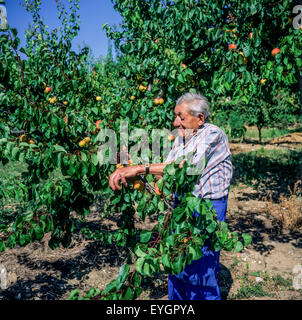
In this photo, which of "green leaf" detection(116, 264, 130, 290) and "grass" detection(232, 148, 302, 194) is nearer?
"green leaf" detection(116, 264, 130, 290)

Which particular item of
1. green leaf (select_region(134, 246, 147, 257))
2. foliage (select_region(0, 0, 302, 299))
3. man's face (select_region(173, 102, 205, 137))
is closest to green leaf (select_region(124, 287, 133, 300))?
foliage (select_region(0, 0, 302, 299))

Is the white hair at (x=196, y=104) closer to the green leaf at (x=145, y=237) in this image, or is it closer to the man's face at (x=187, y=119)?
the man's face at (x=187, y=119)

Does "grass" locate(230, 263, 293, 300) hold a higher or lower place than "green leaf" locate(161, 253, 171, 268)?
lower

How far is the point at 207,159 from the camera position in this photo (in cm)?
172

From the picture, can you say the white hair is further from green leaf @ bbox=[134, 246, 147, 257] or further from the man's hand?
green leaf @ bbox=[134, 246, 147, 257]

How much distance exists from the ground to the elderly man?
2.55 feet

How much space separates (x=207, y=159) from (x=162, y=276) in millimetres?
1798

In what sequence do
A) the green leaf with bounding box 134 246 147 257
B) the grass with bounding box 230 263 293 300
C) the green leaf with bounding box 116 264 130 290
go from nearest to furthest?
the green leaf with bounding box 116 264 130 290 → the green leaf with bounding box 134 246 147 257 → the grass with bounding box 230 263 293 300

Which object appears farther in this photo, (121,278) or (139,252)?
(139,252)

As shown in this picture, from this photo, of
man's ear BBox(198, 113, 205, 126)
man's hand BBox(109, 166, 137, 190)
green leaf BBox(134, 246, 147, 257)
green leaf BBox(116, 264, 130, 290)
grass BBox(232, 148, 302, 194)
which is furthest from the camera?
grass BBox(232, 148, 302, 194)

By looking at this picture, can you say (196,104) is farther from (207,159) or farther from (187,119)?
(207,159)

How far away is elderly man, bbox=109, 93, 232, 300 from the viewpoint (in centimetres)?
177

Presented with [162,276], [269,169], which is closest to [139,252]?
[162,276]

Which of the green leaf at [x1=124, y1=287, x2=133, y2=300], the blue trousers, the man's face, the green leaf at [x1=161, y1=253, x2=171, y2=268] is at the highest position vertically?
the man's face
